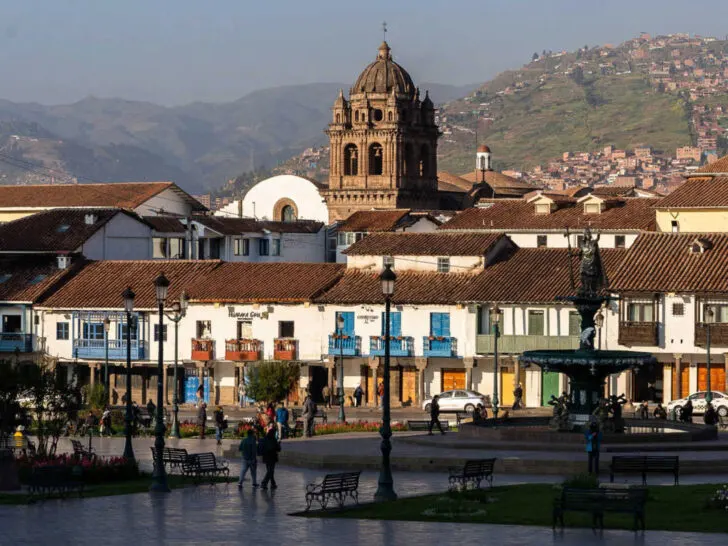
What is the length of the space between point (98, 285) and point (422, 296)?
1522cm

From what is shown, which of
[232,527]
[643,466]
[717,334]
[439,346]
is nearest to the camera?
[232,527]

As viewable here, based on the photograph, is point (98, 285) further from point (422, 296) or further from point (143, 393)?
point (422, 296)

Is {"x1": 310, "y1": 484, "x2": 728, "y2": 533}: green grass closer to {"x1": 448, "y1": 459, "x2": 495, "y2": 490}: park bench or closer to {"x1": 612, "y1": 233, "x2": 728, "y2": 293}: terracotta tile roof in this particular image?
{"x1": 448, "y1": 459, "x2": 495, "y2": 490}: park bench

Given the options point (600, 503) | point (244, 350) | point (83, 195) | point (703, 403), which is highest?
point (83, 195)

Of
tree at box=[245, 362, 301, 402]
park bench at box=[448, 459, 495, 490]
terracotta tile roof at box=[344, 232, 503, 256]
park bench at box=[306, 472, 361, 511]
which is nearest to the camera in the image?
park bench at box=[306, 472, 361, 511]

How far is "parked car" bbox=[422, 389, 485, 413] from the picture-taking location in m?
77.8

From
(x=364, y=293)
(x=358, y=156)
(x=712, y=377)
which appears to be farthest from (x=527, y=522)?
(x=358, y=156)

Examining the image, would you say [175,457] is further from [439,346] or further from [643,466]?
[439,346]

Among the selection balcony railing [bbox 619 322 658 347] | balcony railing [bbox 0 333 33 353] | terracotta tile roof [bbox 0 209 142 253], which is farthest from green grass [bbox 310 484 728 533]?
terracotta tile roof [bbox 0 209 142 253]

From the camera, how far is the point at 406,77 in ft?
518

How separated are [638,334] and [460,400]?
7.70m

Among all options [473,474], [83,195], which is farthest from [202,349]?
[473,474]

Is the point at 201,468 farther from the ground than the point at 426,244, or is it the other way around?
the point at 426,244

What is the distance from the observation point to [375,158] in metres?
156
